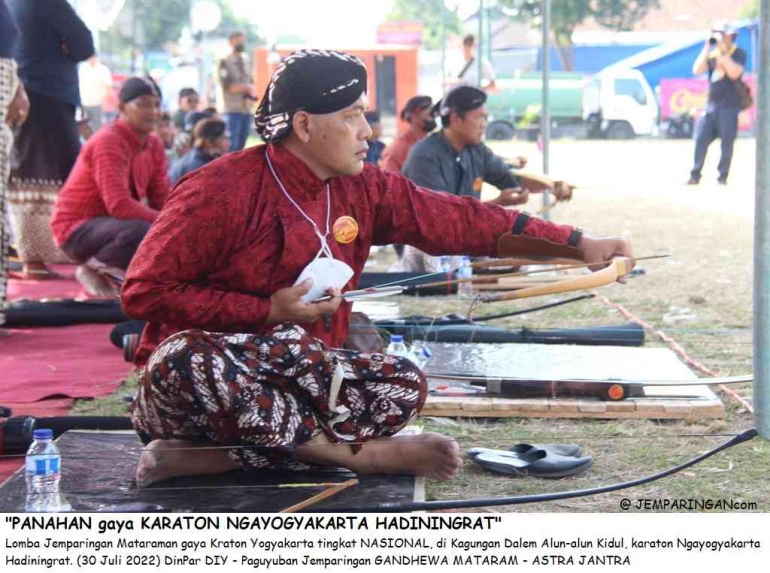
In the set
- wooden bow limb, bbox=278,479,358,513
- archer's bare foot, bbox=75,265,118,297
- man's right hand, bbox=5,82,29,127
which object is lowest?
archer's bare foot, bbox=75,265,118,297

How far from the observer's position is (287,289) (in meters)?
2.89

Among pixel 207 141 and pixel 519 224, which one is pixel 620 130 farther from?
pixel 519 224

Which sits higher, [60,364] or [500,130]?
[60,364]

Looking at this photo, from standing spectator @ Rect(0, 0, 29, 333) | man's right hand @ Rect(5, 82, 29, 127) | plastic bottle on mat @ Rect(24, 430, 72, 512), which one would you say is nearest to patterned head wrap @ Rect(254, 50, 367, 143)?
plastic bottle on mat @ Rect(24, 430, 72, 512)

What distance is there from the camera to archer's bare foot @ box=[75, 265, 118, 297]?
619 cm

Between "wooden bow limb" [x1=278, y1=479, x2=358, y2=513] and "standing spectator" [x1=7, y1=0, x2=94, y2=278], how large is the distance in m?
4.19

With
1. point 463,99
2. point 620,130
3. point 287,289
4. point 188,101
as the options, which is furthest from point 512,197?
point 620,130

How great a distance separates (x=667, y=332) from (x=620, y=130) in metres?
25.3

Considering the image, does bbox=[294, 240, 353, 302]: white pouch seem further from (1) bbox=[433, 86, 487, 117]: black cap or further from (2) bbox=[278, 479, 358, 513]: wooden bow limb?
(1) bbox=[433, 86, 487, 117]: black cap

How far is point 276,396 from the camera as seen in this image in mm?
2920
